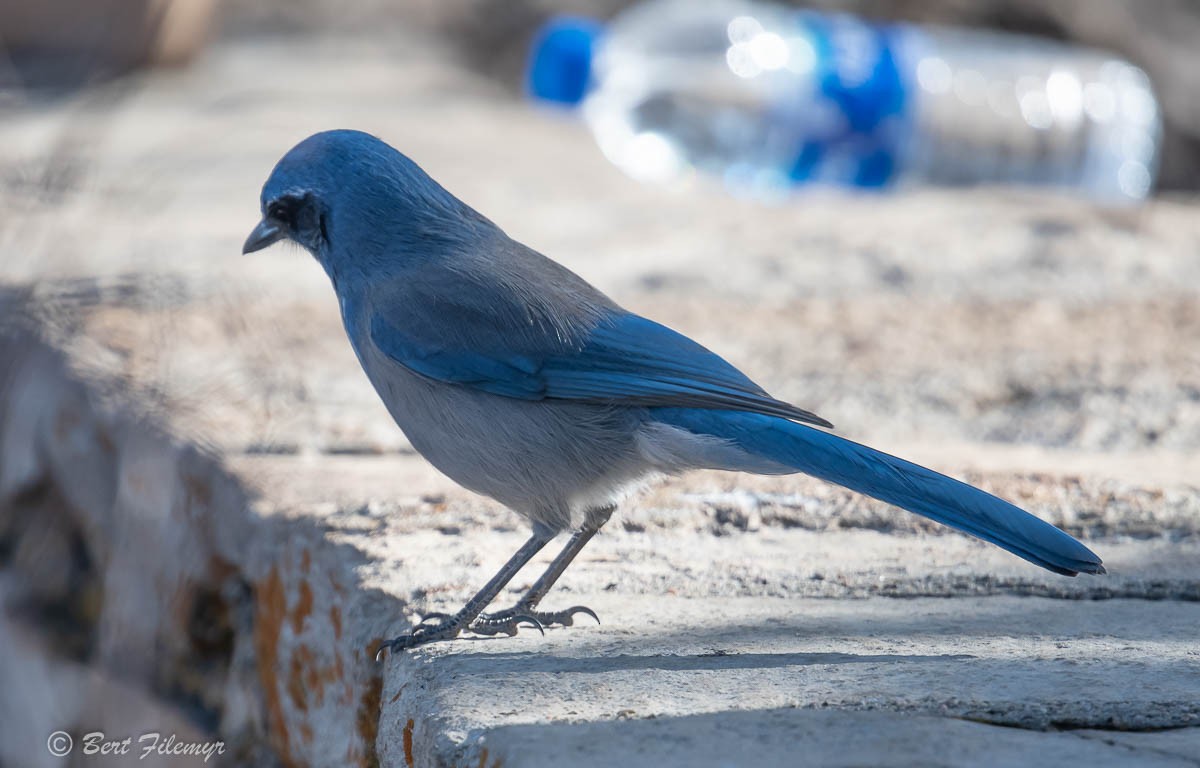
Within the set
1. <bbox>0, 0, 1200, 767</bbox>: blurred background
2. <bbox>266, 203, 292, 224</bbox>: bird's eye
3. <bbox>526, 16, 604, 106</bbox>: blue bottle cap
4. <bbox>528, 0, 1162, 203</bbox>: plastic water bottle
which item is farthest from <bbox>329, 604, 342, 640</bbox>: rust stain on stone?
<bbox>526, 16, 604, 106</bbox>: blue bottle cap

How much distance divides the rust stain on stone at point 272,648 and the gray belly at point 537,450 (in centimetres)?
41

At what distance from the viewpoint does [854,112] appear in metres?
7.09

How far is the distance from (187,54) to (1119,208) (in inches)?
235

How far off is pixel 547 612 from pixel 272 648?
595 millimetres

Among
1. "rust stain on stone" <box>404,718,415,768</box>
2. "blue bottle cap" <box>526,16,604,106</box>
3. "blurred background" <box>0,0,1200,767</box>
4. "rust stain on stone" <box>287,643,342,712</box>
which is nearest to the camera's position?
"rust stain on stone" <box>404,718,415,768</box>

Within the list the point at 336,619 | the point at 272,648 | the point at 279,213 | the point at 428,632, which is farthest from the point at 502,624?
the point at 279,213

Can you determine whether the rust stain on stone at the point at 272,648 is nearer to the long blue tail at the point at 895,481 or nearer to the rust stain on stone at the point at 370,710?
the rust stain on stone at the point at 370,710

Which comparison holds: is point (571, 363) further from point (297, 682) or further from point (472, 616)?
point (297, 682)

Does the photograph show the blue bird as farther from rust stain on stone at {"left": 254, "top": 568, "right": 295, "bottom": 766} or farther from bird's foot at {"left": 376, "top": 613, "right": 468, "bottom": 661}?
rust stain on stone at {"left": 254, "top": 568, "right": 295, "bottom": 766}

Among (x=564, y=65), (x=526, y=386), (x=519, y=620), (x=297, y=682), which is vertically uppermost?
(x=564, y=65)

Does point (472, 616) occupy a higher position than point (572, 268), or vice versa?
point (572, 268)

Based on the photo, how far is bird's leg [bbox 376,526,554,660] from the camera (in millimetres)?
2057

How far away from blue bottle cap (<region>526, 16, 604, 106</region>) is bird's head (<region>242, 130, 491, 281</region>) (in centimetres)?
427

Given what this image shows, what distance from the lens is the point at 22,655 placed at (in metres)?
3.35
